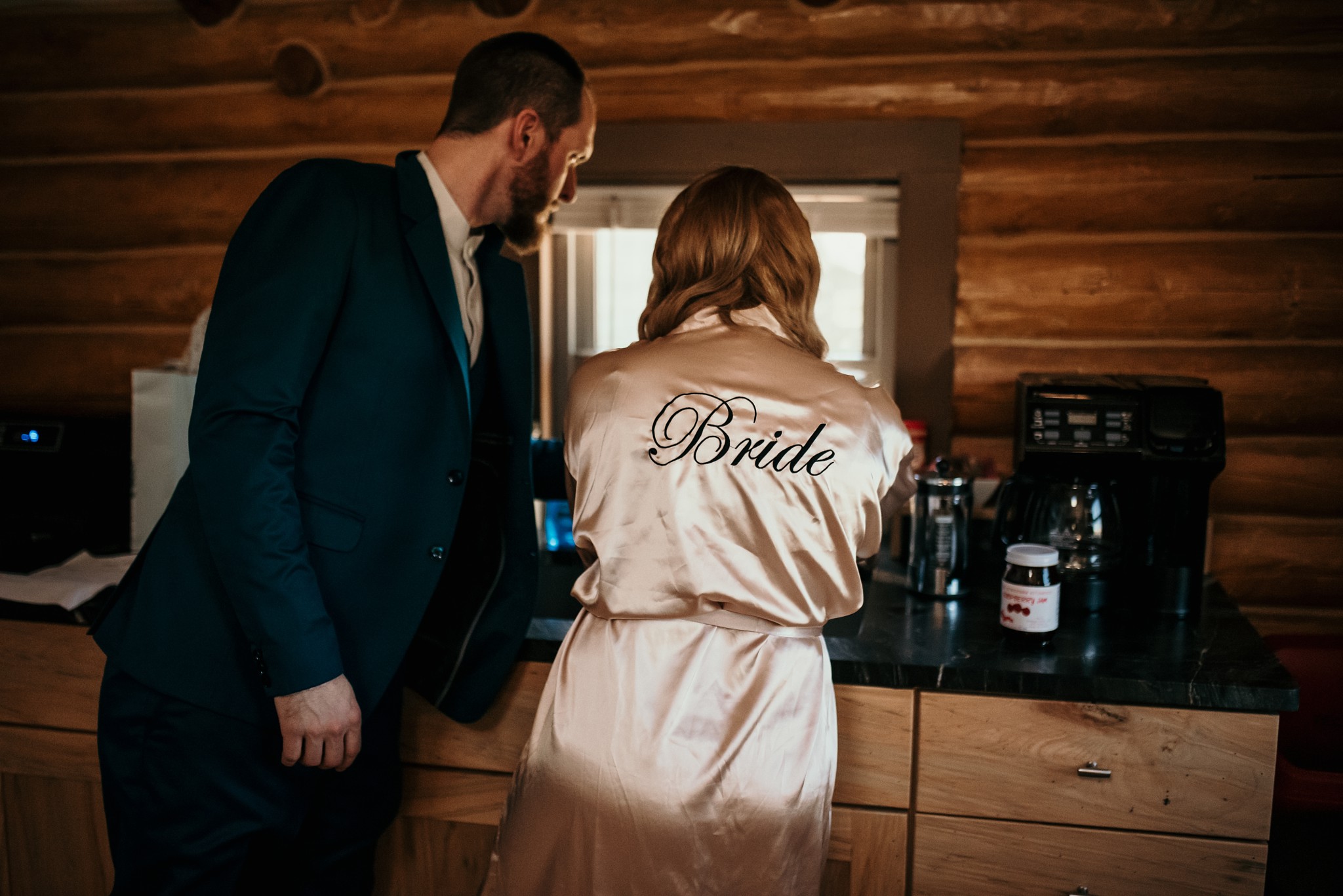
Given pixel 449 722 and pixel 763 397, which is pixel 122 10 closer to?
pixel 449 722

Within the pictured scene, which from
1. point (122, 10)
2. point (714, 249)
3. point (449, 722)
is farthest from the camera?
point (122, 10)

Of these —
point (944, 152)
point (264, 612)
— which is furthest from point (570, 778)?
point (944, 152)

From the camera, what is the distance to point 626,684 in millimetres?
1436

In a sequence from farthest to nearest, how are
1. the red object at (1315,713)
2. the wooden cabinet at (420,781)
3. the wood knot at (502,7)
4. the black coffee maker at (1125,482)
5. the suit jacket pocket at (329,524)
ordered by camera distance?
the wood knot at (502,7), the red object at (1315,713), the black coffee maker at (1125,482), the wooden cabinet at (420,781), the suit jacket pocket at (329,524)

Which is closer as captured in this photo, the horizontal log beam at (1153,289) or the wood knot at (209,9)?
the horizontal log beam at (1153,289)

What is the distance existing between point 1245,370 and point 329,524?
2.16 meters

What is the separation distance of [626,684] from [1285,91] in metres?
2.12

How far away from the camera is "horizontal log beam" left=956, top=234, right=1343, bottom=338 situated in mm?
2303

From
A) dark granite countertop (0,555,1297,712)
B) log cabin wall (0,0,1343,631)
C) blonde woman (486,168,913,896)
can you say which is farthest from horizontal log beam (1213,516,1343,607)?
blonde woman (486,168,913,896)

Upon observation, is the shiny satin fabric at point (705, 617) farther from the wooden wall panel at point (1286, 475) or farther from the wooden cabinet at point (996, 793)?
the wooden wall panel at point (1286, 475)

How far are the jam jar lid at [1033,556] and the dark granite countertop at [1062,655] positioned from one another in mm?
155

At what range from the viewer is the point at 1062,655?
172 cm

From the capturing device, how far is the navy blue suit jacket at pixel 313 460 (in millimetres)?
1322

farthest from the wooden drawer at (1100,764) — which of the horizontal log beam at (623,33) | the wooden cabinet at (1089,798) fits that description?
the horizontal log beam at (623,33)
